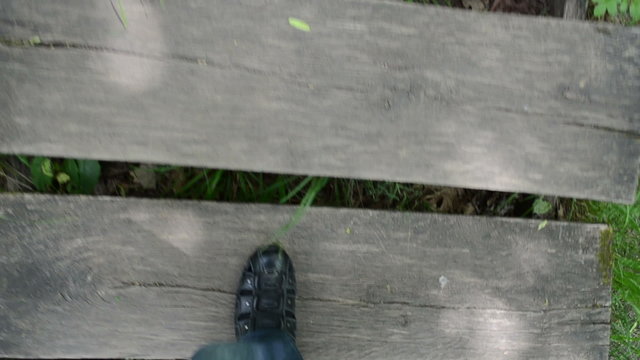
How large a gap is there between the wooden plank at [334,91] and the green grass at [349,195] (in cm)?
18

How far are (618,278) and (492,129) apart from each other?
2.60 ft

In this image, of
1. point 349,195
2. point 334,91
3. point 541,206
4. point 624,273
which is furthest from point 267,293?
point 624,273

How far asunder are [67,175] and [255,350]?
750 millimetres

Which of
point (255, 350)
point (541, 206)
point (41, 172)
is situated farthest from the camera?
point (541, 206)

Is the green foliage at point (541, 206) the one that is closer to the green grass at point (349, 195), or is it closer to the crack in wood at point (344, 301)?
the green grass at point (349, 195)

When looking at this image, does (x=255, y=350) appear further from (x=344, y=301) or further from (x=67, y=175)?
(x=67, y=175)

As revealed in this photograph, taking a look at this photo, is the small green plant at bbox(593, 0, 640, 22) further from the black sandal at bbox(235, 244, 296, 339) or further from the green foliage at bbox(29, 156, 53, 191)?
the green foliage at bbox(29, 156, 53, 191)

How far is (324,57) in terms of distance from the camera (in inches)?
56.5

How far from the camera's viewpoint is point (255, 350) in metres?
1.37

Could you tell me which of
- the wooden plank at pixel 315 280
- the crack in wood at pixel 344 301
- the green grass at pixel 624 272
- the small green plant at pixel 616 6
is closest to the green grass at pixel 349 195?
the green grass at pixel 624 272

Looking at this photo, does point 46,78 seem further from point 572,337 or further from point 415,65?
point 572,337

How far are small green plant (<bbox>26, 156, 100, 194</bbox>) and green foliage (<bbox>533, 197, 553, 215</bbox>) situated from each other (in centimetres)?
134

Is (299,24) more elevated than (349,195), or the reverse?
(299,24)

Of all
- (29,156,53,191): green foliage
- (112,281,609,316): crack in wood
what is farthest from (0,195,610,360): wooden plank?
(29,156,53,191): green foliage
